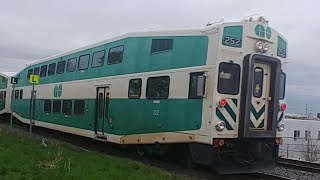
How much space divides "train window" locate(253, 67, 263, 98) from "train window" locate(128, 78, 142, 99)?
12.3 ft

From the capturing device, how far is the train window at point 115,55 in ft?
51.1

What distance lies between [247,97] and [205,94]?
43.5 inches

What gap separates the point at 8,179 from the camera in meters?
8.75

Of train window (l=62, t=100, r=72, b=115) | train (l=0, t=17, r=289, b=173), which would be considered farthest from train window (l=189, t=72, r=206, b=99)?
train window (l=62, t=100, r=72, b=115)

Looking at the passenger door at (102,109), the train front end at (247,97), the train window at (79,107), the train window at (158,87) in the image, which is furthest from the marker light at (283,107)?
the train window at (79,107)

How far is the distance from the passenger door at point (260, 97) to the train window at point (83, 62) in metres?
8.46

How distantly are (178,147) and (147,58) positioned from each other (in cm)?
290

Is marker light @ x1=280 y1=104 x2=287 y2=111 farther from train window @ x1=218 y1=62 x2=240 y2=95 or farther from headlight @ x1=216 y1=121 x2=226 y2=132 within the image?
headlight @ x1=216 y1=121 x2=226 y2=132

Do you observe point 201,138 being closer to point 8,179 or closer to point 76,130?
point 8,179

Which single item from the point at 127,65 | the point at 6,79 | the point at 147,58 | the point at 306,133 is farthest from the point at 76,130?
the point at 306,133

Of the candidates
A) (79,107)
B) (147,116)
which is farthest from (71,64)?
(147,116)

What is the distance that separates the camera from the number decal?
11.5 metres

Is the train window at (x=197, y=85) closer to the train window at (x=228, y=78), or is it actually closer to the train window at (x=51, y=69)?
the train window at (x=228, y=78)

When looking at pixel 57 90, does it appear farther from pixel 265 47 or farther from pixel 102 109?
pixel 265 47
